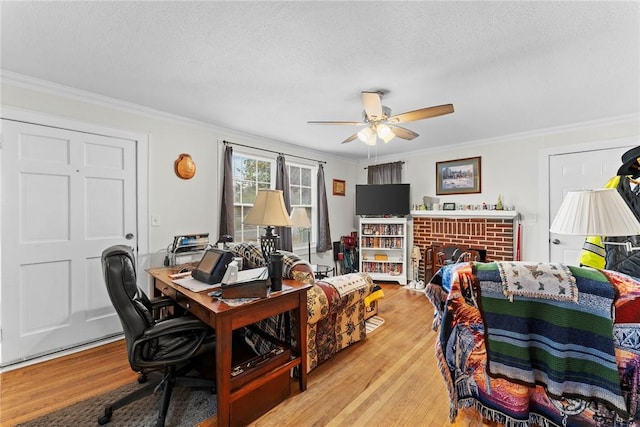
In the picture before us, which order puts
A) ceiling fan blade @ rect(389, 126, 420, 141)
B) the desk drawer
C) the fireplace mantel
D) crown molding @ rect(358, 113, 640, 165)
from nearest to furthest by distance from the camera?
the desk drawer, ceiling fan blade @ rect(389, 126, 420, 141), crown molding @ rect(358, 113, 640, 165), the fireplace mantel

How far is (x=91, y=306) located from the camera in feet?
A: 8.68

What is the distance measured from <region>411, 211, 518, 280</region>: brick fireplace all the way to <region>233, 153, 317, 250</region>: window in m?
1.97

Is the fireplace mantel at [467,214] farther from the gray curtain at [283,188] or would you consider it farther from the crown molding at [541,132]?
the gray curtain at [283,188]

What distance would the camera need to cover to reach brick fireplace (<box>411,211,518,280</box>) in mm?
3934

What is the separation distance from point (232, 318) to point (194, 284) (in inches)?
22.5

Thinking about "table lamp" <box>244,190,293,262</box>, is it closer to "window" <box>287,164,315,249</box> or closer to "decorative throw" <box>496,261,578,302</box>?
"decorative throw" <box>496,261,578,302</box>

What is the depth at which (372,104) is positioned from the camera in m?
2.23

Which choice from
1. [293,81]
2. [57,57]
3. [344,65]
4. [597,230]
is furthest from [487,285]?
[57,57]

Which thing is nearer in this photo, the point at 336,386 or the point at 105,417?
the point at 105,417

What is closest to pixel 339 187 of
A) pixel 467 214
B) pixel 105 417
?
pixel 467 214

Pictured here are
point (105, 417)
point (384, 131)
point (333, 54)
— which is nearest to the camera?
point (105, 417)

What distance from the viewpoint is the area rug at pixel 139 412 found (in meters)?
1.67

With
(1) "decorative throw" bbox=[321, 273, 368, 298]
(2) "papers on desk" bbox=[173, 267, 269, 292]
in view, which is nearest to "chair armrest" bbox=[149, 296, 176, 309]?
(2) "papers on desk" bbox=[173, 267, 269, 292]

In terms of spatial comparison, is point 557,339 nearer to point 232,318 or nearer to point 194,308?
point 232,318
